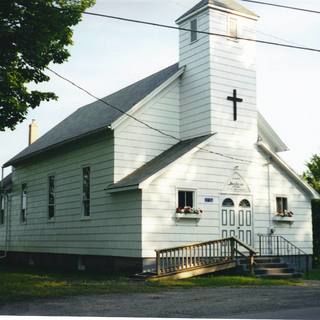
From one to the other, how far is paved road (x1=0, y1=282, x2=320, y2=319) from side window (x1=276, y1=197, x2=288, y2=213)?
4948 millimetres

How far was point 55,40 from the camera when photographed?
10156mm

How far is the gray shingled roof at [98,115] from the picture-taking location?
542 inches

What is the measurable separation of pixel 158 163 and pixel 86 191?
2.23m

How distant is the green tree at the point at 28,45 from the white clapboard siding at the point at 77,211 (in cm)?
356

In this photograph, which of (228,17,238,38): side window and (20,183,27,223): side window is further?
(20,183,27,223): side window

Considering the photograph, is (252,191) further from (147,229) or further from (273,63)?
(273,63)

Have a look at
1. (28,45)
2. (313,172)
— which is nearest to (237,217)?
(28,45)

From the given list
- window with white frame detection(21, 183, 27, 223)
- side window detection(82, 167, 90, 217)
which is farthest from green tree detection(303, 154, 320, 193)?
window with white frame detection(21, 183, 27, 223)

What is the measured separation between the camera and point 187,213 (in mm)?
13008

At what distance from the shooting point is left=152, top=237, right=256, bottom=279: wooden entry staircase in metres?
11.9

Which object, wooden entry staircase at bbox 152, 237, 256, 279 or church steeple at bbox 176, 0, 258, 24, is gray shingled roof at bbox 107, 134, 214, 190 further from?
church steeple at bbox 176, 0, 258, 24

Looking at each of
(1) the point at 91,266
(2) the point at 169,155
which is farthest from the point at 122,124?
(1) the point at 91,266

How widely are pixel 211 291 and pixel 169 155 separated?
441cm

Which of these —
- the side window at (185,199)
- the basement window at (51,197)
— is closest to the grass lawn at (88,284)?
the side window at (185,199)
